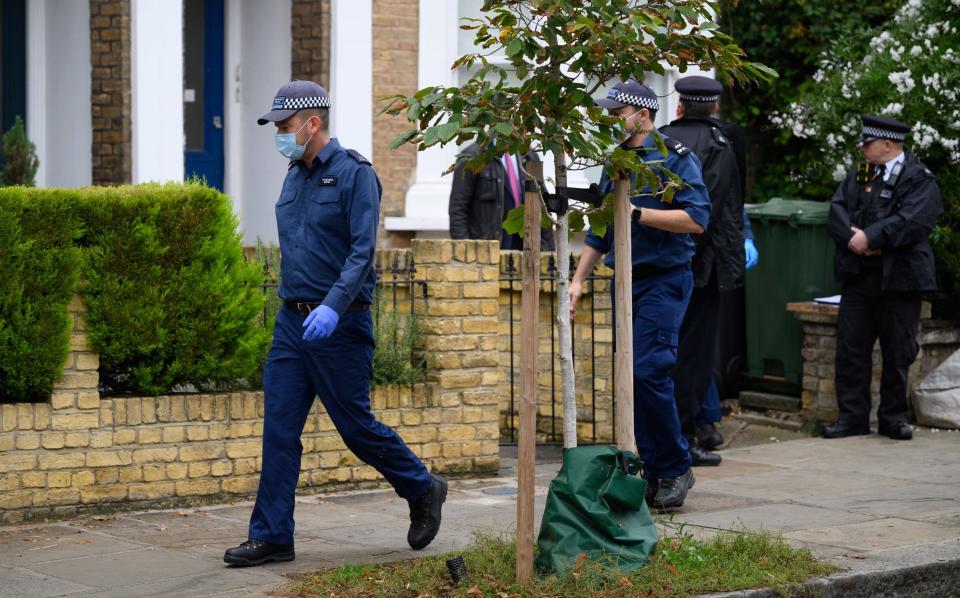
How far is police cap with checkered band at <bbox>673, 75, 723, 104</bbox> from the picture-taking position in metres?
8.12

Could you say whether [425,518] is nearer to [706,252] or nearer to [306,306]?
[306,306]

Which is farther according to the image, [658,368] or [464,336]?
[464,336]

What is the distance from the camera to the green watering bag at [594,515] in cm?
527

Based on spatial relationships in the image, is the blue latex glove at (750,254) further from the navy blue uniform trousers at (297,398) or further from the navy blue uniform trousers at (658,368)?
the navy blue uniform trousers at (297,398)

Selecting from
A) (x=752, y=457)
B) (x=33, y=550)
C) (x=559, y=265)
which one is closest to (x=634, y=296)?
(x=559, y=265)

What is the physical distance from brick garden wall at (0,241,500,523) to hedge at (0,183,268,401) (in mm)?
121

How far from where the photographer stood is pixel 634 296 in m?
6.84

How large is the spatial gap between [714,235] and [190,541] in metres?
3.52

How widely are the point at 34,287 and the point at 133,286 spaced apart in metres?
0.45

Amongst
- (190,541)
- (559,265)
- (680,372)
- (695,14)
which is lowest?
(190,541)

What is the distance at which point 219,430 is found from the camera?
23.2ft

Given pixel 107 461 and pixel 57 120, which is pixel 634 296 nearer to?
pixel 107 461

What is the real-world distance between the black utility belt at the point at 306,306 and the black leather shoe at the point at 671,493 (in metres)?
1.82

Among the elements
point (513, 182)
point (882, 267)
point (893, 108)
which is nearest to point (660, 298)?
point (882, 267)
